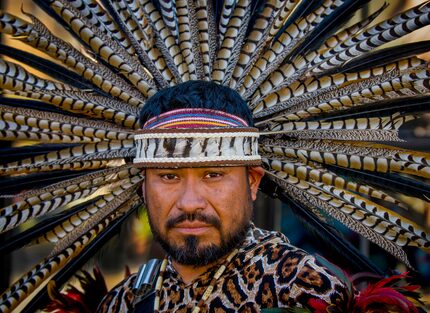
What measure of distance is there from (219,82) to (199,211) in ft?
2.37

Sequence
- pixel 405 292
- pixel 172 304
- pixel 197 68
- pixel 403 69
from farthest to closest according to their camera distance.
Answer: pixel 197 68
pixel 403 69
pixel 172 304
pixel 405 292

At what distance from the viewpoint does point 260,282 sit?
1.85m

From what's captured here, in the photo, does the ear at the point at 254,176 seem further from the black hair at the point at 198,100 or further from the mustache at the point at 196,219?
the mustache at the point at 196,219

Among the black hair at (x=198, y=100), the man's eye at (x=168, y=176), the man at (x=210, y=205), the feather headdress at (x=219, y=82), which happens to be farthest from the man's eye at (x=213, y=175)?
the feather headdress at (x=219, y=82)

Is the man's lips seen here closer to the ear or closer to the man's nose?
the man's nose

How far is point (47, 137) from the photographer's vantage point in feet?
7.92

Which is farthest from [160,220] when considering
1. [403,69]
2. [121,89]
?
[403,69]

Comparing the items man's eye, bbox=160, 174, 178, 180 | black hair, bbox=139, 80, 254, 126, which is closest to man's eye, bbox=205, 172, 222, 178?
man's eye, bbox=160, 174, 178, 180

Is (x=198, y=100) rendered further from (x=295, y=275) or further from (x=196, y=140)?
(x=295, y=275)

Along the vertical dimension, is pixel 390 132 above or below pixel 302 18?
below

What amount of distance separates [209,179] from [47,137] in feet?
2.72

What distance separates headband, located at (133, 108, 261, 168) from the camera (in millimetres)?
1874

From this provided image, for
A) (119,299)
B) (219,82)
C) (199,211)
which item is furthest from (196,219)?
(219,82)

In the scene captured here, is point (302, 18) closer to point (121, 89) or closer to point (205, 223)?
point (121, 89)
